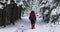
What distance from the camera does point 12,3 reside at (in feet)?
66.0

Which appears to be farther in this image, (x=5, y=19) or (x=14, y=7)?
(x=14, y=7)

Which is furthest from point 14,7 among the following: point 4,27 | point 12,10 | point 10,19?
point 4,27

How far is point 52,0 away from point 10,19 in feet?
19.1

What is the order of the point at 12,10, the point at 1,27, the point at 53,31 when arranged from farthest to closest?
the point at 12,10
the point at 1,27
the point at 53,31

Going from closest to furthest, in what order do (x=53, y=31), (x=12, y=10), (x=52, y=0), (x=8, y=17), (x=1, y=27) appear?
1. (x=53, y=31)
2. (x=1, y=27)
3. (x=8, y=17)
4. (x=12, y=10)
5. (x=52, y=0)

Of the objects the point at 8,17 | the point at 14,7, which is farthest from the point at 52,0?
the point at 8,17

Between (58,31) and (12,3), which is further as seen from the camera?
(12,3)

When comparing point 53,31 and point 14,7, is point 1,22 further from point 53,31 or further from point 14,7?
point 53,31

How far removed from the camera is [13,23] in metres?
20.4

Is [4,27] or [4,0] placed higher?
[4,0]

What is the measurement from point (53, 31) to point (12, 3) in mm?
5894

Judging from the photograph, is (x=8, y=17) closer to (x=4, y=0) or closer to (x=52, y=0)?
(x=4, y=0)

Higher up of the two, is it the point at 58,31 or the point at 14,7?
the point at 14,7

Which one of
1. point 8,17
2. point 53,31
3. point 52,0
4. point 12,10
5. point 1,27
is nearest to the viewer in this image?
point 53,31
